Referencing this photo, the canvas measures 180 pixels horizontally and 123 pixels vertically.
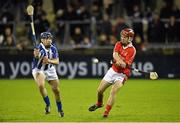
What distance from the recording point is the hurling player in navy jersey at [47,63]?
53.4 feet

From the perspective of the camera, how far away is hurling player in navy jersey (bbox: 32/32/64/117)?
53.4 ft

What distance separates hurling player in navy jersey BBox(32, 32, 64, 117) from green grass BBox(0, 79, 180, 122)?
687 mm

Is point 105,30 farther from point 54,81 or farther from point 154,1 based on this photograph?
point 54,81

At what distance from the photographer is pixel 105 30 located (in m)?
29.7

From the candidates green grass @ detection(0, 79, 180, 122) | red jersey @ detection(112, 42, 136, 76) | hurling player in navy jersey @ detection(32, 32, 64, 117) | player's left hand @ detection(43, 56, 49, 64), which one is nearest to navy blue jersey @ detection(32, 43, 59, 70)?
hurling player in navy jersey @ detection(32, 32, 64, 117)

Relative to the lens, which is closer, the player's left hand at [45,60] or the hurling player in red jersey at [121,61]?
the hurling player in red jersey at [121,61]

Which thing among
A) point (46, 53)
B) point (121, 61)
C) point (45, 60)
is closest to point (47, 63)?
point (45, 60)

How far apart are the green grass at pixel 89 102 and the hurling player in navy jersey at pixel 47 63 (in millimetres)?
687

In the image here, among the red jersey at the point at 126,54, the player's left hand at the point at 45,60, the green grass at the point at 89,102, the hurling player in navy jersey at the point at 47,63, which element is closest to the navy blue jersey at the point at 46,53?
the hurling player in navy jersey at the point at 47,63

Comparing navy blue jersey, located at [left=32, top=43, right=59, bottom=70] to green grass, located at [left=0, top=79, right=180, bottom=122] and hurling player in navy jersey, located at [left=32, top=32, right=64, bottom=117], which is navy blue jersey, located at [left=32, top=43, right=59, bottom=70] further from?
green grass, located at [left=0, top=79, right=180, bottom=122]

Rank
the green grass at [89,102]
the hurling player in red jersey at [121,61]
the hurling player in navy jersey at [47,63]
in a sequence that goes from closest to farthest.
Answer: the hurling player in red jersey at [121,61] → the green grass at [89,102] → the hurling player in navy jersey at [47,63]

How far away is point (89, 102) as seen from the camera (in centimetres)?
2047

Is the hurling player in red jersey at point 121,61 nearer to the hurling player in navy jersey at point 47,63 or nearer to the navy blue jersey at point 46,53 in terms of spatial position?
the hurling player in navy jersey at point 47,63

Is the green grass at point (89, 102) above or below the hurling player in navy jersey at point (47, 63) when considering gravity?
below
